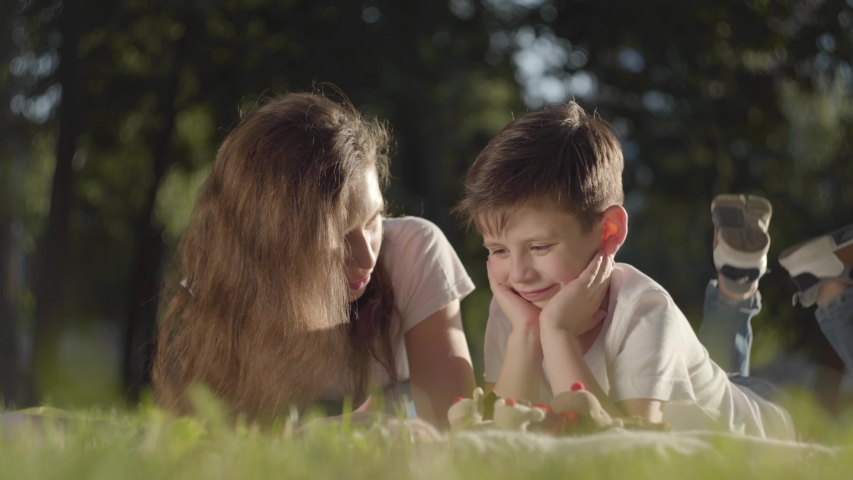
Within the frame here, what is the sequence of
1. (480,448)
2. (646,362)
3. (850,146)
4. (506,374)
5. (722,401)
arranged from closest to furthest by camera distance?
(480,448) < (646,362) < (506,374) < (722,401) < (850,146)

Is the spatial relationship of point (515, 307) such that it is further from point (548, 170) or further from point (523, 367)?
point (548, 170)

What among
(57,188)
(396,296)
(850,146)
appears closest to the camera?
(396,296)

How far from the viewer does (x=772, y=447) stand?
64.9 inches

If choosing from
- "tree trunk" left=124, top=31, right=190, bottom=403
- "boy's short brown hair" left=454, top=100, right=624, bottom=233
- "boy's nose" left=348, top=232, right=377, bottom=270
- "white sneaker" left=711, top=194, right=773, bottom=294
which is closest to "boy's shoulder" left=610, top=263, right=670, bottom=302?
"boy's short brown hair" left=454, top=100, right=624, bottom=233

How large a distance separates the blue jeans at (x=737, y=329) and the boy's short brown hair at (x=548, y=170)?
46.6 inches

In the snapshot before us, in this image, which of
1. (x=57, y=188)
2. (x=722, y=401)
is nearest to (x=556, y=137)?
(x=722, y=401)

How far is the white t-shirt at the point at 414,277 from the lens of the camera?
10.8ft

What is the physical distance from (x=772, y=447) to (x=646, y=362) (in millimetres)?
838

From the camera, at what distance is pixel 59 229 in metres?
7.05

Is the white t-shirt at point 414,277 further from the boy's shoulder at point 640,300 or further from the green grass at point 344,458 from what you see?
the green grass at point 344,458

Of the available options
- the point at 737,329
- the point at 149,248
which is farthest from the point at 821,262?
the point at 149,248

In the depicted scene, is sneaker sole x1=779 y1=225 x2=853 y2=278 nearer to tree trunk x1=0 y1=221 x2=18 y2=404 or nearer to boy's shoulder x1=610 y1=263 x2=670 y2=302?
boy's shoulder x1=610 y1=263 x2=670 y2=302

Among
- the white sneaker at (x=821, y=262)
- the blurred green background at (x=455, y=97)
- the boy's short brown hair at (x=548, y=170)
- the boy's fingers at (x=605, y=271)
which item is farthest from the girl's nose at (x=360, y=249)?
the blurred green background at (x=455, y=97)

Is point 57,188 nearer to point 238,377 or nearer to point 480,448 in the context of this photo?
point 238,377
